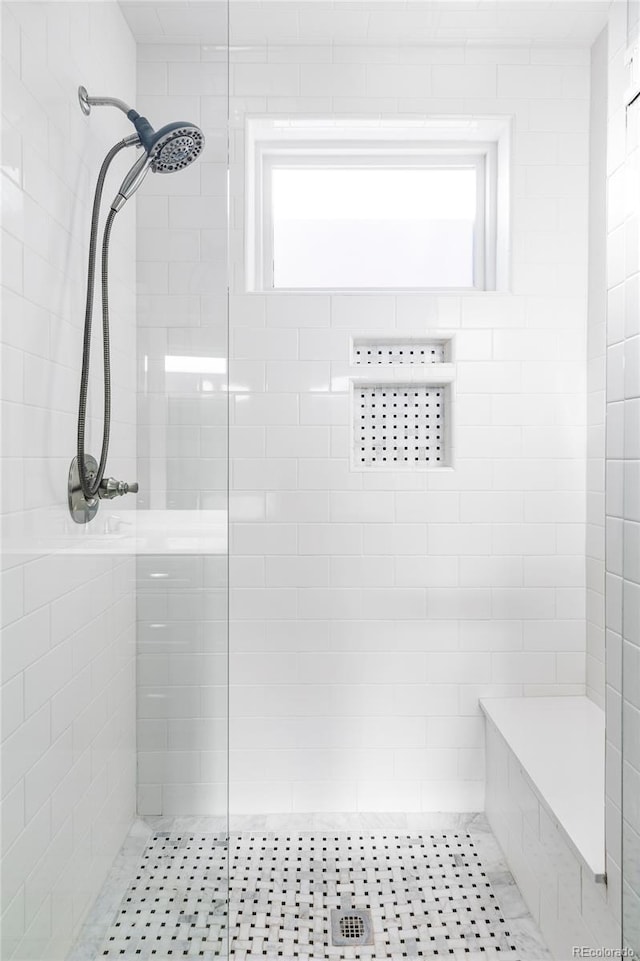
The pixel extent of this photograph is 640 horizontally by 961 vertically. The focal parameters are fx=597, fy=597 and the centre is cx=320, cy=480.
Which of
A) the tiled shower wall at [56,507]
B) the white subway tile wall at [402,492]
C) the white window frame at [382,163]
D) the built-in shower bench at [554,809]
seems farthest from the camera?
the white window frame at [382,163]

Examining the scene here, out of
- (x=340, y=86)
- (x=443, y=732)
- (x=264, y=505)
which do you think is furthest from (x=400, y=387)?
(x=443, y=732)

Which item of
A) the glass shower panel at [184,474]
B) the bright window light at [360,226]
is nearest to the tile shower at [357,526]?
the glass shower panel at [184,474]

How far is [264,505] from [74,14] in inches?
57.6

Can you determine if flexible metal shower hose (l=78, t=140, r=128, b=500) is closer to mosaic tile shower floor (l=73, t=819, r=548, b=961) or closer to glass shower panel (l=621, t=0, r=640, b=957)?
mosaic tile shower floor (l=73, t=819, r=548, b=961)

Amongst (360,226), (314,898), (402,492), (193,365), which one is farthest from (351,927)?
(360,226)

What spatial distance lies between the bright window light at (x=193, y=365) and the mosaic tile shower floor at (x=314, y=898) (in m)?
0.80

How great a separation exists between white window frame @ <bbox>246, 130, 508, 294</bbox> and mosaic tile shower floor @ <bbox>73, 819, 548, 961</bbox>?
72.9 inches

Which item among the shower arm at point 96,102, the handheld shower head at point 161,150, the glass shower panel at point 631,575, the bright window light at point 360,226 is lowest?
the glass shower panel at point 631,575

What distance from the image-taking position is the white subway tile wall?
84.0 inches

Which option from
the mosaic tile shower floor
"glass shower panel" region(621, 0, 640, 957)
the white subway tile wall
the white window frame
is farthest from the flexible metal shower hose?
the white window frame

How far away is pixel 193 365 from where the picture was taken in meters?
1.07

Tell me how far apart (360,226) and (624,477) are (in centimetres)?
167

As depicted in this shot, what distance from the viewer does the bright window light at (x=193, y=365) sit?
1.04 m

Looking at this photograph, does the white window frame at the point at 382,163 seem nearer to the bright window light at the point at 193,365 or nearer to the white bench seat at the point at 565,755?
the bright window light at the point at 193,365
